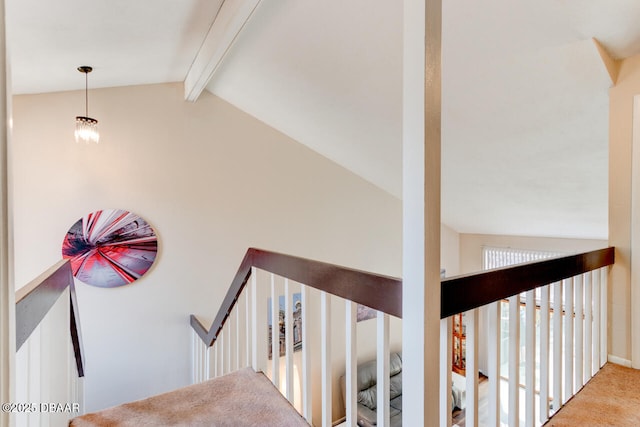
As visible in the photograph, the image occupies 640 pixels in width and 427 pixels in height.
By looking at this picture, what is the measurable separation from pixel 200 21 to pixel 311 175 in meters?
2.44

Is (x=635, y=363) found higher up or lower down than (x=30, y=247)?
lower down

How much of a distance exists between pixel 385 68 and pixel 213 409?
2.32 m

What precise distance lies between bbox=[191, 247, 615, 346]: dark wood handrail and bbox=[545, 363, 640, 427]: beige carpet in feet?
1.87

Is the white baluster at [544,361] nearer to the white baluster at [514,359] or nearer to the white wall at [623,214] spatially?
the white baluster at [514,359]

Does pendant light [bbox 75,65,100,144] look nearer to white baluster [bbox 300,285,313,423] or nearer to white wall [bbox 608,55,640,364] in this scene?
white baluster [bbox 300,285,313,423]

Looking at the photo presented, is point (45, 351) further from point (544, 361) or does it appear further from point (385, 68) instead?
point (385, 68)

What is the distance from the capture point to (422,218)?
33.7 inches

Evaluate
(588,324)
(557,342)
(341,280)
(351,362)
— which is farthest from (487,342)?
(588,324)

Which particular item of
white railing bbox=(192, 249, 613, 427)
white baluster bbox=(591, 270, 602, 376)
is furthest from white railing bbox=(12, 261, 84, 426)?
white baluster bbox=(591, 270, 602, 376)

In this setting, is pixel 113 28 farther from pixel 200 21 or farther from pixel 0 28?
pixel 0 28

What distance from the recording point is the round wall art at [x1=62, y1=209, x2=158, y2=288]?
320 centimetres

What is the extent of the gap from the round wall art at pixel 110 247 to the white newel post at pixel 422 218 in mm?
3335

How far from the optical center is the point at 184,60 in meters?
3.03

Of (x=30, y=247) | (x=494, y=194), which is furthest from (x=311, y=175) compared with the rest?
(x=30, y=247)
